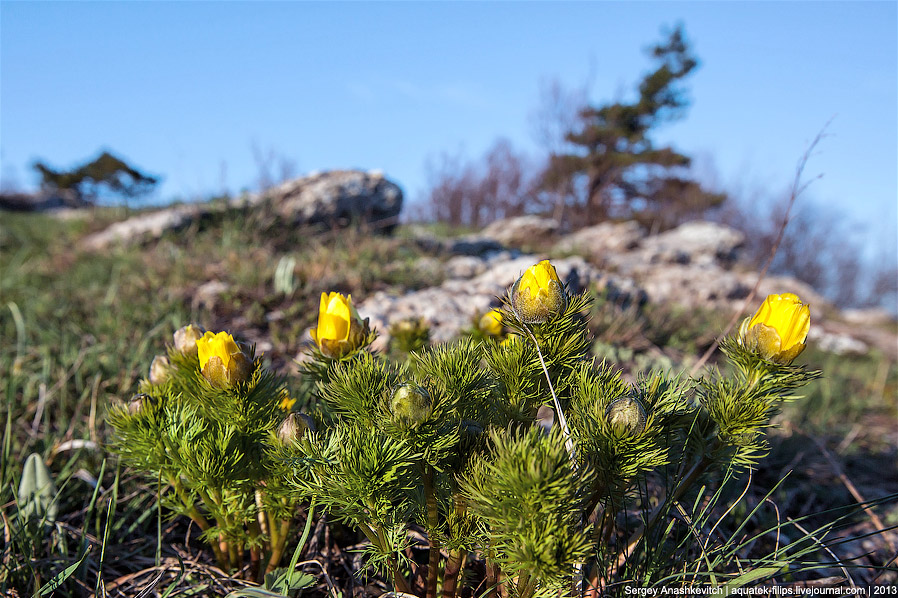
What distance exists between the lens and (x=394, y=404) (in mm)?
835

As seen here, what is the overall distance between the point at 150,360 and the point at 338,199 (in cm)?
348

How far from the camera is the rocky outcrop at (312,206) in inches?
219

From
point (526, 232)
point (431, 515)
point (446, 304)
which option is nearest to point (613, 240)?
point (526, 232)

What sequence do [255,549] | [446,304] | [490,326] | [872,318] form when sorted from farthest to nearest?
[872,318]
[446,304]
[490,326]
[255,549]

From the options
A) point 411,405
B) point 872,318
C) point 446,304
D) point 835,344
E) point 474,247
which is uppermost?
point 411,405

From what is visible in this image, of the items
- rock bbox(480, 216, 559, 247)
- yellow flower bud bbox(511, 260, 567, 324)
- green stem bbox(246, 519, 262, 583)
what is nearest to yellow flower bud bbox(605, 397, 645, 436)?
yellow flower bud bbox(511, 260, 567, 324)

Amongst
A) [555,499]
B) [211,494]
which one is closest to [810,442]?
[555,499]

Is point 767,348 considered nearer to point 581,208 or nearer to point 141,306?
point 141,306

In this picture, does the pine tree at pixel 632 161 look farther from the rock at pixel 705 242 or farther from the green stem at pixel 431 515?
the green stem at pixel 431 515

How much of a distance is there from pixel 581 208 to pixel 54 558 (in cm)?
1962

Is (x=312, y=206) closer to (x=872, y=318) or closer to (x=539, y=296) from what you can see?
(x=539, y=296)

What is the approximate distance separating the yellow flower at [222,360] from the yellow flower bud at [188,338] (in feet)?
0.53

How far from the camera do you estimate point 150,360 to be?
2467mm

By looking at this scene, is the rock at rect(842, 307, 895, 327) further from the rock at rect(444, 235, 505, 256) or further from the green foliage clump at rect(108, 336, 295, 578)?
the green foliage clump at rect(108, 336, 295, 578)
